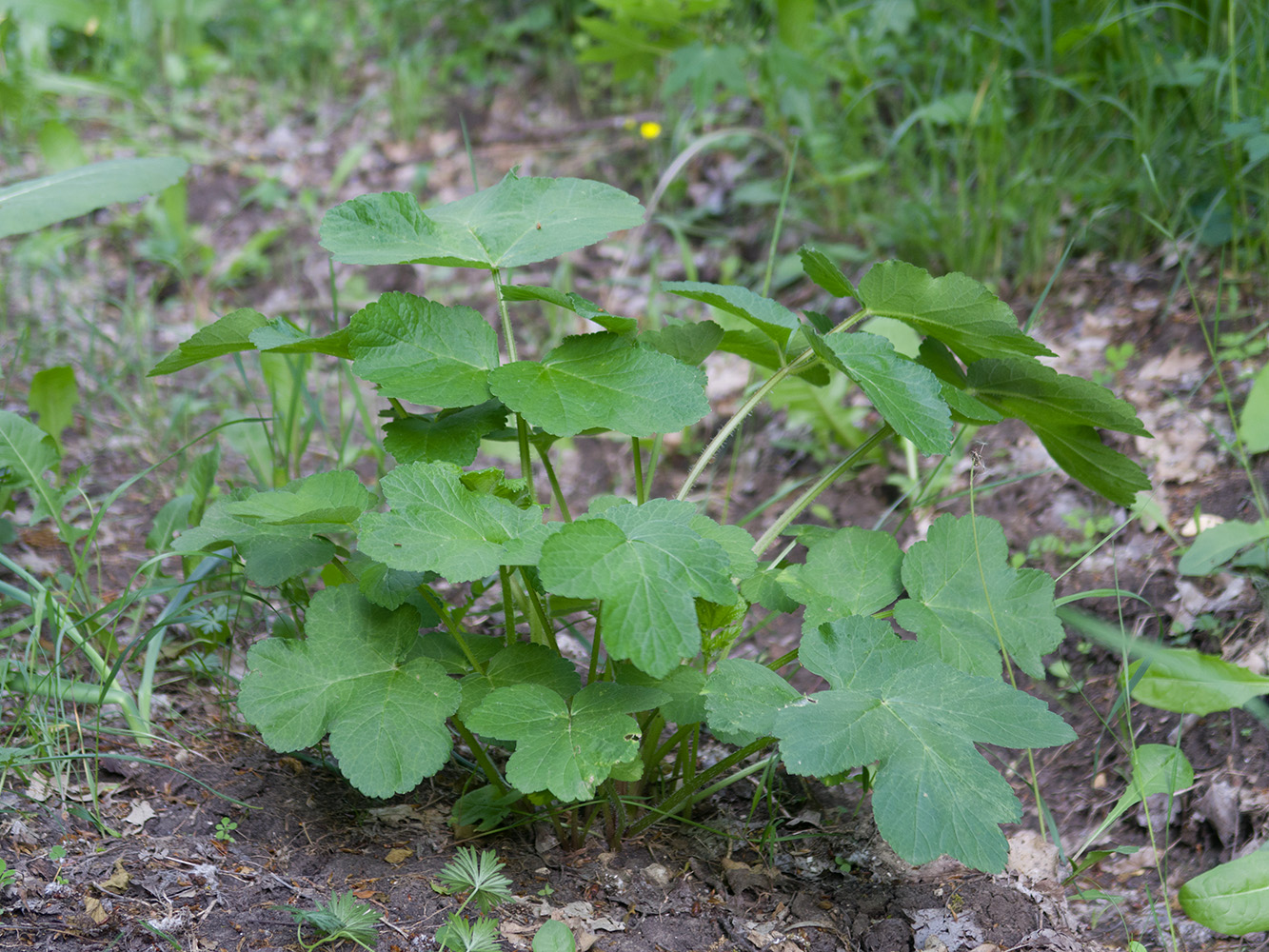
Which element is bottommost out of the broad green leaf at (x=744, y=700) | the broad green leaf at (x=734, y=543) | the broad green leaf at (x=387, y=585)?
the broad green leaf at (x=744, y=700)

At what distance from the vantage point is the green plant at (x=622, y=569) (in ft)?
3.71

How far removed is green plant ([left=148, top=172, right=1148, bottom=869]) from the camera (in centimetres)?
113

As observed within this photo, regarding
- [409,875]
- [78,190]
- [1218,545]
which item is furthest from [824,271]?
[78,190]

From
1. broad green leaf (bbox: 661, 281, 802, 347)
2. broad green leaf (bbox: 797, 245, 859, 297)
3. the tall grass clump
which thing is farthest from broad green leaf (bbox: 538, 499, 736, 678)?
the tall grass clump

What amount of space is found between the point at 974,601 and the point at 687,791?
533 mm

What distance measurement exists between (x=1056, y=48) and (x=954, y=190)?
539 mm

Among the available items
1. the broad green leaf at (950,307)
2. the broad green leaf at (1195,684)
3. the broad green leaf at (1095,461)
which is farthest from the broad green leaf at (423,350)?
the broad green leaf at (1195,684)

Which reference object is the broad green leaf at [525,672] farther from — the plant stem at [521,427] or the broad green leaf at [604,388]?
the broad green leaf at [604,388]

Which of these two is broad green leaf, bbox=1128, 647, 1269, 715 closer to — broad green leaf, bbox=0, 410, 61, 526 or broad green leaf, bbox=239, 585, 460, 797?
broad green leaf, bbox=239, 585, 460, 797

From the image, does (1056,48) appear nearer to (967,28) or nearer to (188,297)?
(967,28)

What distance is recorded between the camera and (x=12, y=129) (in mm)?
4738

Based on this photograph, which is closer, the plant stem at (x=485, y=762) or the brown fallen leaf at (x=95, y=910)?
the brown fallen leaf at (x=95, y=910)

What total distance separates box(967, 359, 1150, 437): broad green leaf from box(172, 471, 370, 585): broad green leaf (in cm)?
100

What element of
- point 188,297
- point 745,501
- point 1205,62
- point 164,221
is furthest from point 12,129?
point 1205,62
